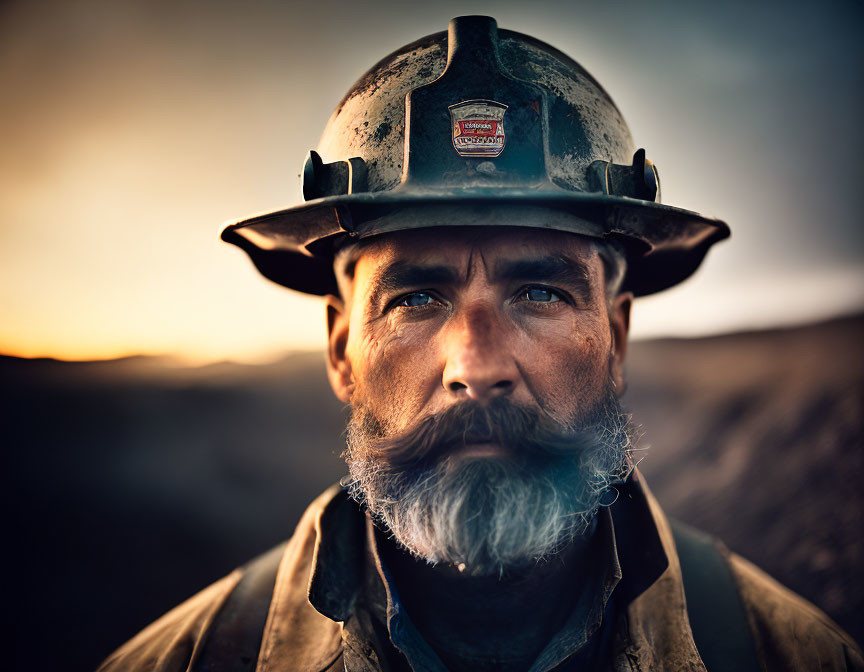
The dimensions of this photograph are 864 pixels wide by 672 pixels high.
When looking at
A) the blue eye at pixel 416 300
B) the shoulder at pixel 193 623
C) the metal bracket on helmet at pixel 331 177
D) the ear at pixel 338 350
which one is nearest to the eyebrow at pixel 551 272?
the blue eye at pixel 416 300

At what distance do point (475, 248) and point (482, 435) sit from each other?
0.59 metres

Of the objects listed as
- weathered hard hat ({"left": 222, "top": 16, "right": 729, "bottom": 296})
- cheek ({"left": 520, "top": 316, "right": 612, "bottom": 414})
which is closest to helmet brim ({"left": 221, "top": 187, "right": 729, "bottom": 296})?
weathered hard hat ({"left": 222, "top": 16, "right": 729, "bottom": 296})

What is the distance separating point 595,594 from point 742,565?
0.85 meters

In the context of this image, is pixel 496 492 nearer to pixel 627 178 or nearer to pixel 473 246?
pixel 473 246

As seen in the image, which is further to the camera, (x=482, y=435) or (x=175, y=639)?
(x=175, y=639)

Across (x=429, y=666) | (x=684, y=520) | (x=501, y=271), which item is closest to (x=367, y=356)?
(x=501, y=271)

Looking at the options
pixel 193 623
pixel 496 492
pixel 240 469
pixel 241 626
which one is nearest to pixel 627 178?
pixel 496 492

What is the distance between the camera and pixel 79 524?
315cm

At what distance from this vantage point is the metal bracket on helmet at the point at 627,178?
172 centimetres

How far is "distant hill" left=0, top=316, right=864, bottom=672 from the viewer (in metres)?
3.02

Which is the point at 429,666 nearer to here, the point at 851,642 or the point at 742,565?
the point at 742,565

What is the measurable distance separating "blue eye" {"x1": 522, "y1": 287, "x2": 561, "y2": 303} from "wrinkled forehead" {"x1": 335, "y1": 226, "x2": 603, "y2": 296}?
0.10m

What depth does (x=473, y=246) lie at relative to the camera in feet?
5.31

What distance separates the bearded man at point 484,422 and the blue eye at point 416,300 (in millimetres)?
12
